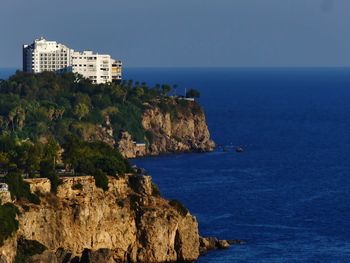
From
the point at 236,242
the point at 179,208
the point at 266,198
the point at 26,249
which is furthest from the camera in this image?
the point at 266,198

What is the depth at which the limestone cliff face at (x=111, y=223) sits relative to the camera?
11075 cm

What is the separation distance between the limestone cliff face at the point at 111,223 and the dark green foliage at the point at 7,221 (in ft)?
→ 4.76

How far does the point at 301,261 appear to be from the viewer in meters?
117

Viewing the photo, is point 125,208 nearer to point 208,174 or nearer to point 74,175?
point 74,175

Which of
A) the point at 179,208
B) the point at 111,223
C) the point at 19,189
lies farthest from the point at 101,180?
the point at 19,189

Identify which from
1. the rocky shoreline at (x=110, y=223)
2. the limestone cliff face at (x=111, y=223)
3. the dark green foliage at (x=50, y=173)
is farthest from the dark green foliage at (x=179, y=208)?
the dark green foliage at (x=50, y=173)

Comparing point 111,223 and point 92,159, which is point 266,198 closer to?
point 92,159

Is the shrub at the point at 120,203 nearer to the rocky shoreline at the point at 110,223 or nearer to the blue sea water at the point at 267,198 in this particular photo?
the rocky shoreline at the point at 110,223

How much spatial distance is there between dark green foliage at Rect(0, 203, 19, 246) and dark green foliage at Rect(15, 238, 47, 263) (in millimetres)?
1394

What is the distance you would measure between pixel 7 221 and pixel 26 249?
255 centimetres

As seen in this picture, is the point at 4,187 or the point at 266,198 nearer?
the point at 4,187

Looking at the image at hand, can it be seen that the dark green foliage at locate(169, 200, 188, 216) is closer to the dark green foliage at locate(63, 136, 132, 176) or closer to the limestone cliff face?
the limestone cliff face

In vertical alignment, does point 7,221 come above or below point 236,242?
above

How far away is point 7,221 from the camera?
105 m
